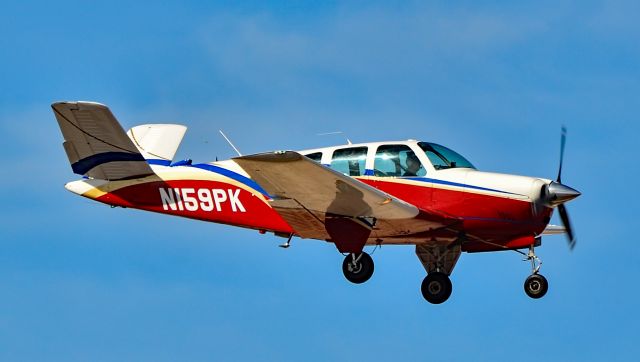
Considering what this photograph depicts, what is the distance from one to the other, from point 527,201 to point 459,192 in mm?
1256

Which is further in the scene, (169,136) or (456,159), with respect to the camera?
(169,136)

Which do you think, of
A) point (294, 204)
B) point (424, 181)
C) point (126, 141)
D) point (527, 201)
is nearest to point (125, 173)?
point (126, 141)

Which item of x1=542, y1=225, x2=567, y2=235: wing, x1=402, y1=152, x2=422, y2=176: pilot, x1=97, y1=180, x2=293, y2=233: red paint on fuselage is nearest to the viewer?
x1=402, y1=152, x2=422, y2=176: pilot

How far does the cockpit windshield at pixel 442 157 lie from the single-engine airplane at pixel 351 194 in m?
0.02

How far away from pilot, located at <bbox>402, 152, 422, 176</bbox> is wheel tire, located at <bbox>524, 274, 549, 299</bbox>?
298 centimetres

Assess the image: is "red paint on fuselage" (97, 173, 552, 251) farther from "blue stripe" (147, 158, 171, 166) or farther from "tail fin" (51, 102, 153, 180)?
"tail fin" (51, 102, 153, 180)

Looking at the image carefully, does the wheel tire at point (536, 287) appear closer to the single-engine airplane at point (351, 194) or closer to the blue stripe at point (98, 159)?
the single-engine airplane at point (351, 194)

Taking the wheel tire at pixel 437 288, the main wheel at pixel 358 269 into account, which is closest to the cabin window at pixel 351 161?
the main wheel at pixel 358 269

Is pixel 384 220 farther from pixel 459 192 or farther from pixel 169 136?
pixel 169 136

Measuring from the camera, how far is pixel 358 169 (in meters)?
24.4

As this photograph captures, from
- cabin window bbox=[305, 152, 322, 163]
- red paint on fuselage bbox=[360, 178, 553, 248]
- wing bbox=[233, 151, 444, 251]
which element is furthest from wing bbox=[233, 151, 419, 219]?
cabin window bbox=[305, 152, 322, 163]

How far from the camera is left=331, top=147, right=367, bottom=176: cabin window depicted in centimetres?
2441

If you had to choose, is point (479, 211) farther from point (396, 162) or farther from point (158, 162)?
point (158, 162)

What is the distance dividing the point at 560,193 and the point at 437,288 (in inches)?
128
